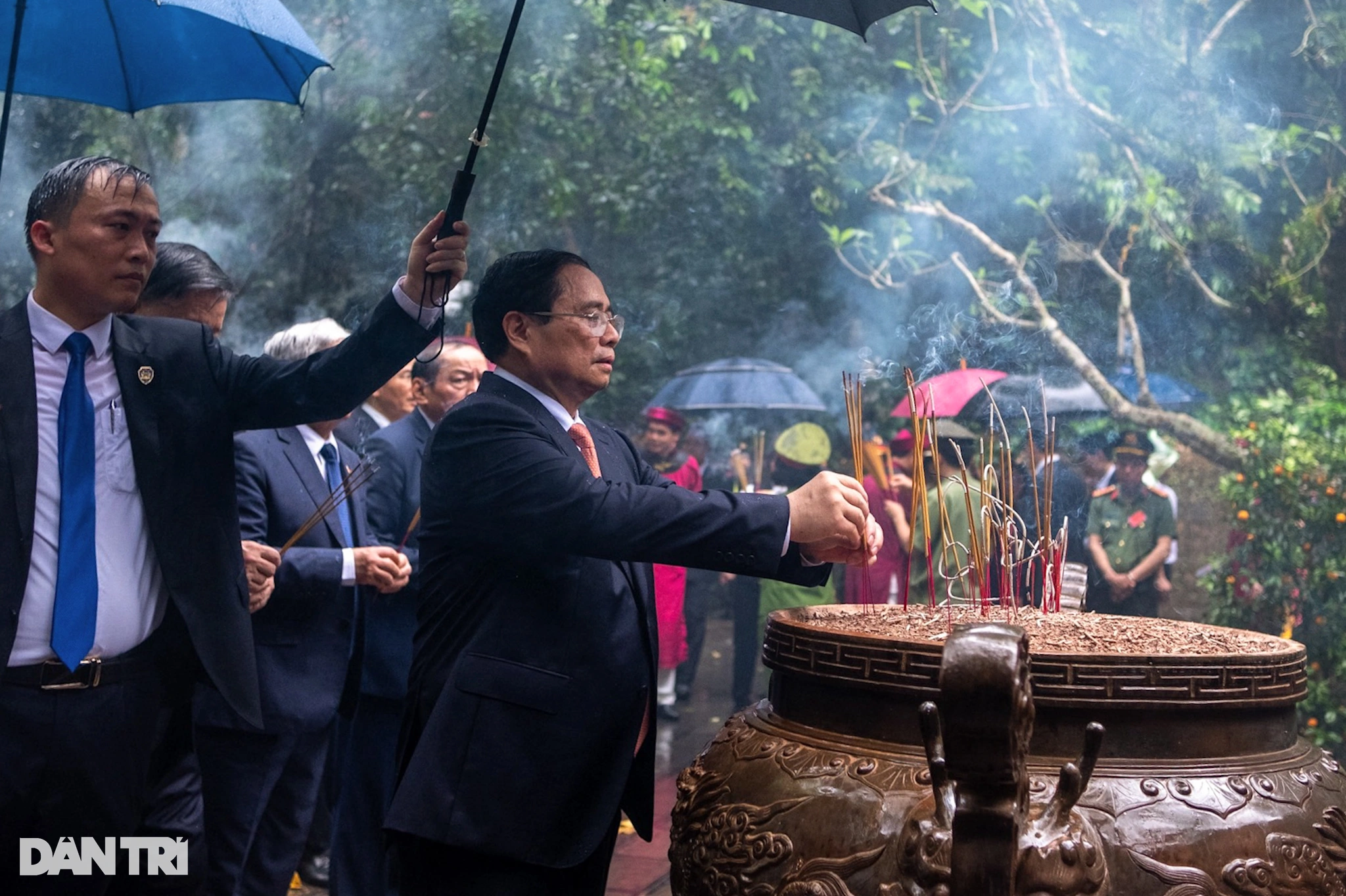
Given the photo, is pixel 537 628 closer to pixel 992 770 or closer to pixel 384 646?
pixel 992 770

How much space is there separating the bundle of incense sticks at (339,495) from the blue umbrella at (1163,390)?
5.81 metres

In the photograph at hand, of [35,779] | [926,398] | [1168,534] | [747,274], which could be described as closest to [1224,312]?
[1168,534]

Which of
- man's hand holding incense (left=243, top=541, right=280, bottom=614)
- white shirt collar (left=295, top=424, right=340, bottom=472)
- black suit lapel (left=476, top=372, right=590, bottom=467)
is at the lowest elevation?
man's hand holding incense (left=243, top=541, right=280, bottom=614)

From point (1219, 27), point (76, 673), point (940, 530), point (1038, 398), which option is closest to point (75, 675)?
point (76, 673)

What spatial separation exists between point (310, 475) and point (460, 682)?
158 centimetres

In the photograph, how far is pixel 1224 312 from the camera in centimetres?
822

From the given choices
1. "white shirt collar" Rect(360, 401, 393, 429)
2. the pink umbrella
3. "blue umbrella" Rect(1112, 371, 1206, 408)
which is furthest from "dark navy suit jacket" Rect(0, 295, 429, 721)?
"blue umbrella" Rect(1112, 371, 1206, 408)

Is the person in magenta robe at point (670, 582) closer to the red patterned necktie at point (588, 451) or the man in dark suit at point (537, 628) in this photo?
the red patterned necktie at point (588, 451)

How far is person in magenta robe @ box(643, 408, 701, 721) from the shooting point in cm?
662

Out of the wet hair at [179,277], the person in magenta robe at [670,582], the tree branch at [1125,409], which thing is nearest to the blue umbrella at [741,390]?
Result: the person in magenta robe at [670,582]

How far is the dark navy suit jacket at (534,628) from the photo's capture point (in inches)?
82.7

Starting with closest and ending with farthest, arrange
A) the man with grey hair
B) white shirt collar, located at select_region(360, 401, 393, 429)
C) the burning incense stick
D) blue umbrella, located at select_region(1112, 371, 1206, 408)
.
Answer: the man with grey hair
the burning incense stick
white shirt collar, located at select_region(360, 401, 393, 429)
blue umbrella, located at select_region(1112, 371, 1206, 408)

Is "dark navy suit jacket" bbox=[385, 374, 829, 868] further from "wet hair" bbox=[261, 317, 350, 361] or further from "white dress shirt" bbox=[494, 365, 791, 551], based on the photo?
"wet hair" bbox=[261, 317, 350, 361]

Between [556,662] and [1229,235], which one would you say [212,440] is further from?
[1229,235]
